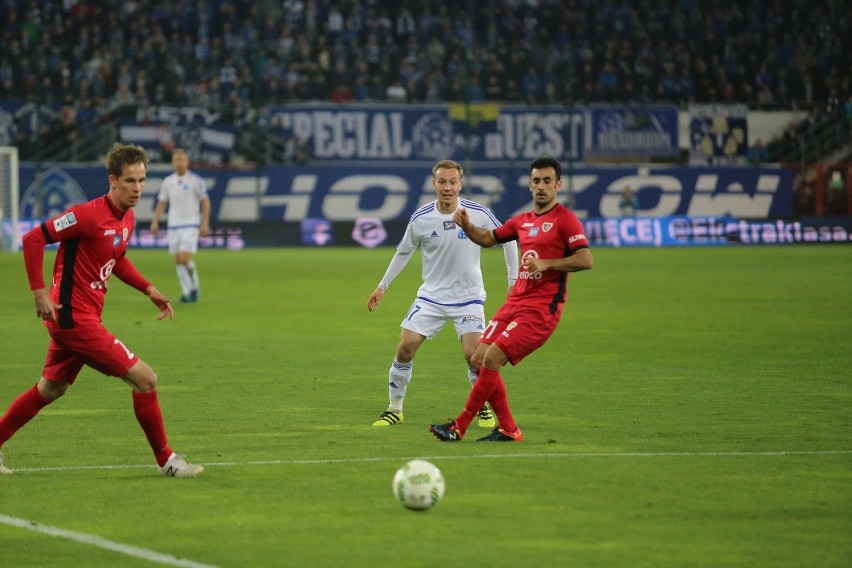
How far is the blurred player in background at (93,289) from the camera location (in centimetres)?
798

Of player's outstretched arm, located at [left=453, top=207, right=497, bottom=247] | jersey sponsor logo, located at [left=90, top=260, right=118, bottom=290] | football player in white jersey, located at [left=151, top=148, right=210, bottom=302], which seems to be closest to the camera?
jersey sponsor logo, located at [left=90, top=260, right=118, bottom=290]

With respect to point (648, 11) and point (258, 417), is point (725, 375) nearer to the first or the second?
point (258, 417)

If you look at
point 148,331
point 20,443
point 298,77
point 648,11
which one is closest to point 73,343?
point 20,443

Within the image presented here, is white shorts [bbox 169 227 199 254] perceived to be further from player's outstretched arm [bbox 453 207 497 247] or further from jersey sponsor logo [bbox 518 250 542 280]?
jersey sponsor logo [bbox 518 250 542 280]

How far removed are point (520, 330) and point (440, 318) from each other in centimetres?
139

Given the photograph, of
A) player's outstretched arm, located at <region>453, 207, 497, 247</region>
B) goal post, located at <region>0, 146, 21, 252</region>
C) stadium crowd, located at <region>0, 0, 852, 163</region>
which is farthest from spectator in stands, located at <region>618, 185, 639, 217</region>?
player's outstretched arm, located at <region>453, 207, 497, 247</region>

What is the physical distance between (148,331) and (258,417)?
7.60m

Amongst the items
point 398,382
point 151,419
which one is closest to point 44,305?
point 151,419

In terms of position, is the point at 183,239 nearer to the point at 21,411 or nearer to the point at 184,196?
the point at 184,196

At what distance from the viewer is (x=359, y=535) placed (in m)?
6.67

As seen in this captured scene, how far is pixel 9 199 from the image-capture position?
37.0 metres

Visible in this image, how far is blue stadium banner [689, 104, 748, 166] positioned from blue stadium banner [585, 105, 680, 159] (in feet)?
2.09

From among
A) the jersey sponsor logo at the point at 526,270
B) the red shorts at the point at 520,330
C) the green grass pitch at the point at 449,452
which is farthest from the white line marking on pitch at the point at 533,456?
the jersey sponsor logo at the point at 526,270

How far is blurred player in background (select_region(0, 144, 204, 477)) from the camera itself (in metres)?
7.98
